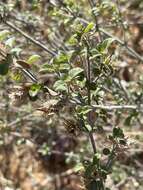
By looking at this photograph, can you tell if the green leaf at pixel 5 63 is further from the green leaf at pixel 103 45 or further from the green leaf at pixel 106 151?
the green leaf at pixel 106 151

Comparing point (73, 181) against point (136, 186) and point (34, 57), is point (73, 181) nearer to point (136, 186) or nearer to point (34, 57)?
point (136, 186)

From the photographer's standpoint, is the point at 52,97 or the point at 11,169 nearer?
the point at 52,97

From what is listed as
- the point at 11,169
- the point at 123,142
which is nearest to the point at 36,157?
the point at 11,169

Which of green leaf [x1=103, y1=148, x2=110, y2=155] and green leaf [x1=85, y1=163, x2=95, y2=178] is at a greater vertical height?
green leaf [x1=103, y1=148, x2=110, y2=155]

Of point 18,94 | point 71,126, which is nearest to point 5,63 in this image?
point 18,94

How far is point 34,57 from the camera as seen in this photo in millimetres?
1423

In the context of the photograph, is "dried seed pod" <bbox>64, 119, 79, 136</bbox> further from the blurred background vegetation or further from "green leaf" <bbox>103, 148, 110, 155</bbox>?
"green leaf" <bbox>103, 148, 110, 155</bbox>

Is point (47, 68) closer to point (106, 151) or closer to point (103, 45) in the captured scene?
point (103, 45)

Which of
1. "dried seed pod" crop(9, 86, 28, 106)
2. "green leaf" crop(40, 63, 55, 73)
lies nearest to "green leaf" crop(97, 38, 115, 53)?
"green leaf" crop(40, 63, 55, 73)

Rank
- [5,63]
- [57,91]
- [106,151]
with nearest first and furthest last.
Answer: [5,63] → [57,91] → [106,151]

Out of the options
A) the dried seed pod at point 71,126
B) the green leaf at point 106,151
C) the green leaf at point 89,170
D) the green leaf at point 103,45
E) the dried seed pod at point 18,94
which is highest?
the green leaf at point 103,45

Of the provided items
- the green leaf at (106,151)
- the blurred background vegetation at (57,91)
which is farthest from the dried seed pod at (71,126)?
the green leaf at (106,151)

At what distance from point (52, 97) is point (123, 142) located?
305 mm

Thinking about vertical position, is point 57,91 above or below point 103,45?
below
